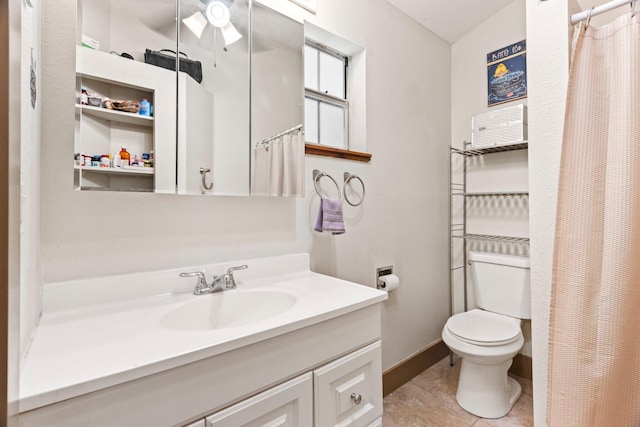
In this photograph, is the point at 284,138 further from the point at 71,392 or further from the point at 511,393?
the point at 511,393

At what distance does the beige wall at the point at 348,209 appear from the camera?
0.94 m

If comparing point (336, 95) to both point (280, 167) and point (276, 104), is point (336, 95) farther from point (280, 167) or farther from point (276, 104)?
point (280, 167)

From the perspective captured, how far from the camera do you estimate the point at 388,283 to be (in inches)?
69.2

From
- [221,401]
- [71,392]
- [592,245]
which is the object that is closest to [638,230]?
[592,245]

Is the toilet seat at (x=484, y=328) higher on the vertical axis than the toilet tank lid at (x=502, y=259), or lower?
lower

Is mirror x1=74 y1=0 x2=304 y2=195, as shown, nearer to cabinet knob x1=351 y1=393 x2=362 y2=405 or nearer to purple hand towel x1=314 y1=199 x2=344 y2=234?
purple hand towel x1=314 y1=199 x2=344 y2=234

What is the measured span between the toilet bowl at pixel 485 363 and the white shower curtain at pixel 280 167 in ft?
3.89

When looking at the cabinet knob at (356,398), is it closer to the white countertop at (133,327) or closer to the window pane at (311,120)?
the white countertop at (133,327)

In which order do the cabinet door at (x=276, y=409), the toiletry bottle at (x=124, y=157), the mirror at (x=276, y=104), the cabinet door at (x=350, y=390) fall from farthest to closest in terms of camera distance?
the mirror at (x=276, y=104), the toiletry bottle at (x=124, y=157), the cabinet door at (x=350, y=390), the cabinet door at (x=276, y=409)

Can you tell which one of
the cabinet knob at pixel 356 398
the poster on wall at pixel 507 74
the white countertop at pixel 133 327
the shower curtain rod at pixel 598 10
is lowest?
the cabinet knob at pixel 356 398

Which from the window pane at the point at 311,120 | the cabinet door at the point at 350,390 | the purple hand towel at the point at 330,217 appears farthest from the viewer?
the window pane at the point at 311,120

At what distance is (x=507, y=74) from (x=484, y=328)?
1.67 m

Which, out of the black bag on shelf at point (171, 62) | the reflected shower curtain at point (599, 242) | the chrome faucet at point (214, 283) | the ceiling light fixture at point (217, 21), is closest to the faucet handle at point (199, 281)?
the chrome faucet at point (214, 283)

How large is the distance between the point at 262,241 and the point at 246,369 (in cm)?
65
